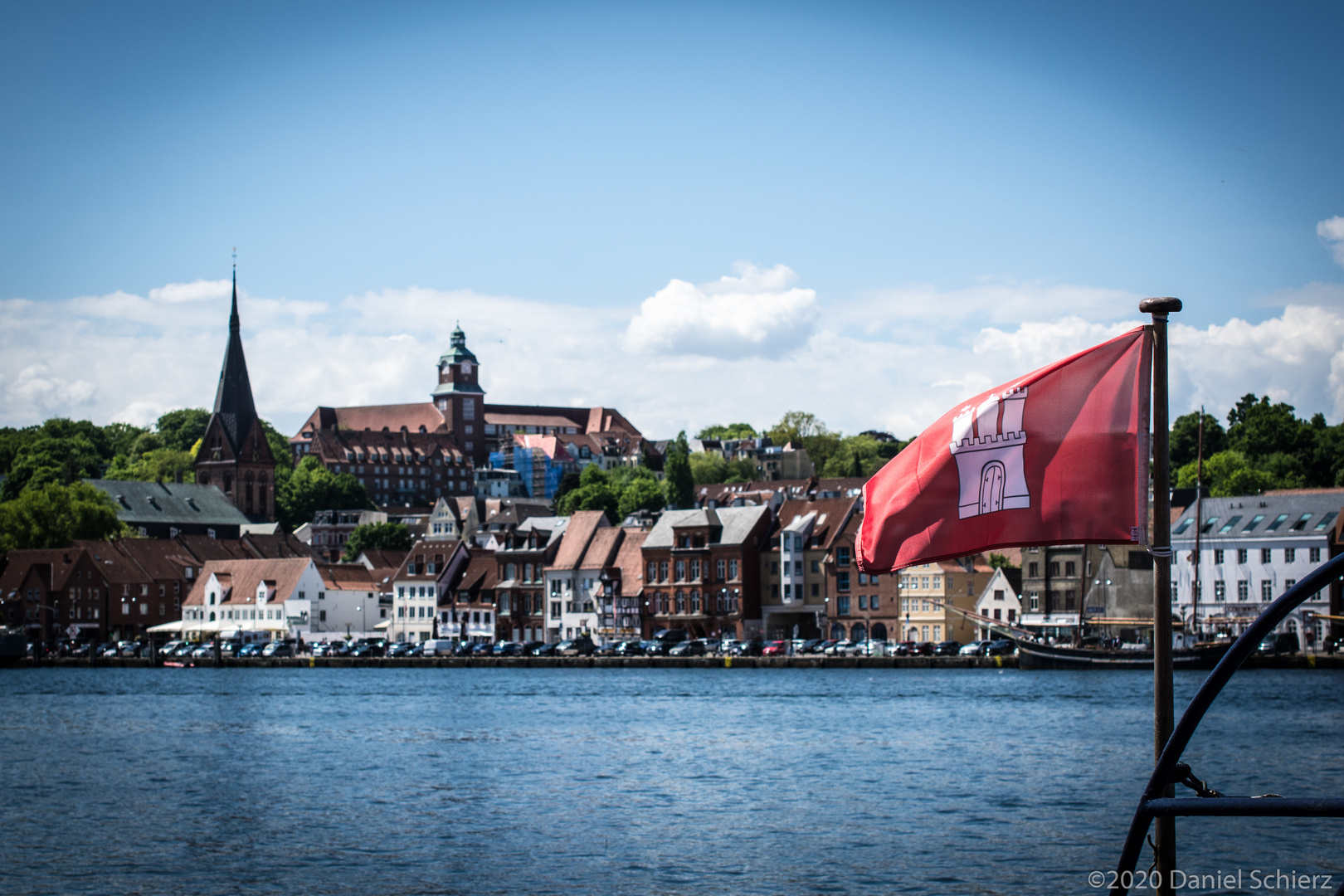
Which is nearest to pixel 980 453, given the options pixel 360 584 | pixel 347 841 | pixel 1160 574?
pixel 1160 574

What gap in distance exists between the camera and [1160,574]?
33.2ft

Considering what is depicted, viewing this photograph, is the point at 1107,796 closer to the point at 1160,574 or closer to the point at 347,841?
the point at 347,841

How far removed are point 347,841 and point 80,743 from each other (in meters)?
27.8

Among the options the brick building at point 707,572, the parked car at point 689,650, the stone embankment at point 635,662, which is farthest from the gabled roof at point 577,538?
the parked car at point 689,650

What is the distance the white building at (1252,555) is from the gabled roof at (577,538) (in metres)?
48.2

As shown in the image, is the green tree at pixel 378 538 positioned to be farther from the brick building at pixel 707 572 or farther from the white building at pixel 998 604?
the white building at pixel 998 604

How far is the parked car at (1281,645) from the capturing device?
89750mm

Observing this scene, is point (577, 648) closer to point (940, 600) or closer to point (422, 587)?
point (422, 587)

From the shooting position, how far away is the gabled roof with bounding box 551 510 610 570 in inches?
5128

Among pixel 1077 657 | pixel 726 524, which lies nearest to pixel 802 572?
pixel 726 524

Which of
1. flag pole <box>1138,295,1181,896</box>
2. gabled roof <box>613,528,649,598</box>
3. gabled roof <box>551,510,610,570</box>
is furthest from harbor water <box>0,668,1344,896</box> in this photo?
gabled roof <box>551,510,610,570</box>

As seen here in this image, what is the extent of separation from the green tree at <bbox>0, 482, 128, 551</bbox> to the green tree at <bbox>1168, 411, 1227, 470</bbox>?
4295 inches

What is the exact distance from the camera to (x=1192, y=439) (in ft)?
530

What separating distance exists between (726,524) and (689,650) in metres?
13.3
